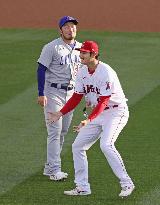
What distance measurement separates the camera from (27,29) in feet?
83.8

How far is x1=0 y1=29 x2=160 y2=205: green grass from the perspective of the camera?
998 centimetres

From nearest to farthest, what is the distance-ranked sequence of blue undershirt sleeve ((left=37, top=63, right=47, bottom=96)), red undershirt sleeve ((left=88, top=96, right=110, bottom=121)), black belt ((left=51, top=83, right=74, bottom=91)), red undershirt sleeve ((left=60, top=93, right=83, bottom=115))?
red undershirt sleeve ((left=88, top=96, right=110, bottom=121))
red undershirt sleeve ((left=60, top=93, right=83, bottom=115))
blue undershirt sleeve ((left=37, top=63, right=47, bottom=96))
black belt ((left=51, top=83, right=74, bottom=91))

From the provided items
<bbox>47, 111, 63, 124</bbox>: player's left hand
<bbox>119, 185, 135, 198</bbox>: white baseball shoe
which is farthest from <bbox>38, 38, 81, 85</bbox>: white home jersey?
<bbox>119, 185, 135, 198</bbox>: white baseball shoe

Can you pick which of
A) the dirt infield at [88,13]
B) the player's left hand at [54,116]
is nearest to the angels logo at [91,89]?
the player's left hand at [54,116]

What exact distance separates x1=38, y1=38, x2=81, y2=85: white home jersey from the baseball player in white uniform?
2.80 ft

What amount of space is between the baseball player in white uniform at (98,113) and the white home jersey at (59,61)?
855mm

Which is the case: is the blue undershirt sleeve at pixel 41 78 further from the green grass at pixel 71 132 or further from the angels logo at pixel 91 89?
the green grass at pixel 71 132

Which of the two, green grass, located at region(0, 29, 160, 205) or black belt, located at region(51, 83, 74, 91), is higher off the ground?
black belt, located at region(51, 83, 74, 91)

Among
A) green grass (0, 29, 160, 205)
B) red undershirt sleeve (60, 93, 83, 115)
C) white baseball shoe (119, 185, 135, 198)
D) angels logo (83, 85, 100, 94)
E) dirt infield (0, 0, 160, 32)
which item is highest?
angels logo (83, 85, 100, 94)

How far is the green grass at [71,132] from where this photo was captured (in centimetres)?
998

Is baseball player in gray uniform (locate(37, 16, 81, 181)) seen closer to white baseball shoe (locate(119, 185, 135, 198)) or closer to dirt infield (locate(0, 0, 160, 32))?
white baseball shoe (locate(119, 185, 135, 198))

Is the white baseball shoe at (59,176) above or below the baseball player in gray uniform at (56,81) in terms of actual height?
below

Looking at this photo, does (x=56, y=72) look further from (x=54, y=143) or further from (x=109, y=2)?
(x=109, y=2)

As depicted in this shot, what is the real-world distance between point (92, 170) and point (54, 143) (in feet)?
2.34
